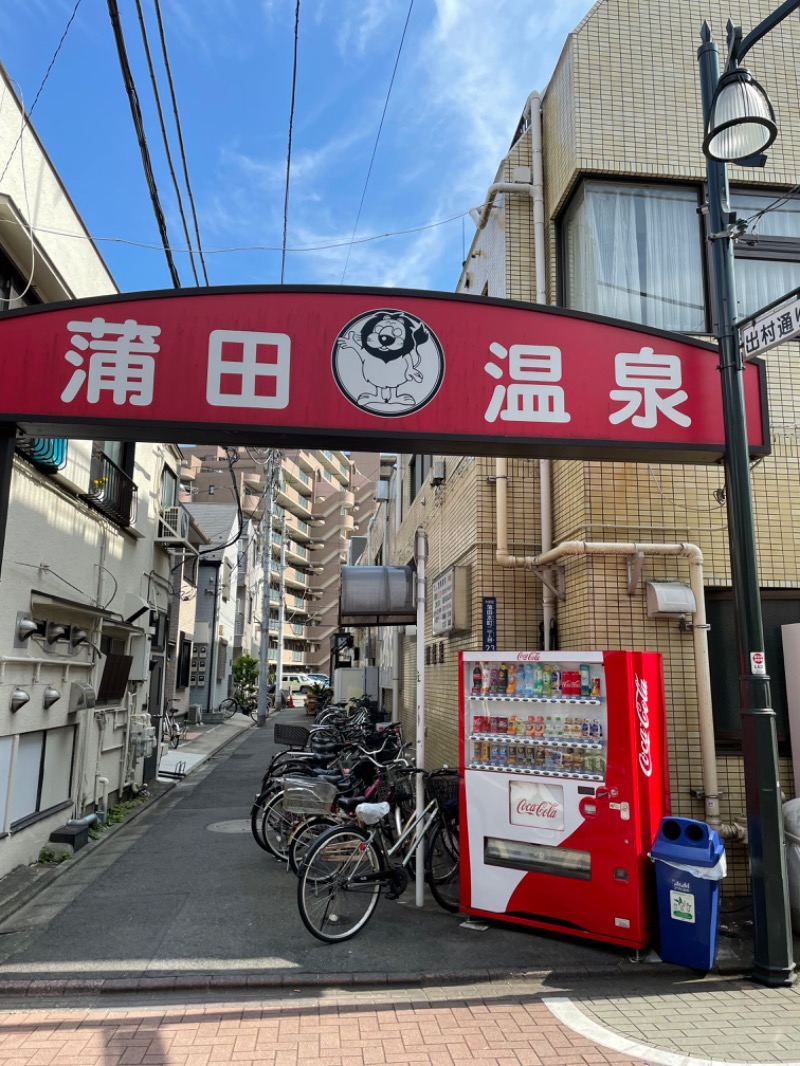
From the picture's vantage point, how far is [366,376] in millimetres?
5812

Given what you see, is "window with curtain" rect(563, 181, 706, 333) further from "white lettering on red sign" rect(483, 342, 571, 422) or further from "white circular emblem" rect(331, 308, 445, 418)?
"white circular emblem" rect(331, 308, 445, 418)

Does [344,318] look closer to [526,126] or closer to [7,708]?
[7,708]

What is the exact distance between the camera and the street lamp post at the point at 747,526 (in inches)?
199

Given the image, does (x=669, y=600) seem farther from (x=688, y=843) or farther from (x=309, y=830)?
(x=309, y=830)

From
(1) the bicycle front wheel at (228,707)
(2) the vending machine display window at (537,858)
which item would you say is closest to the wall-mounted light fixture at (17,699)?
(2) the vending machine display window at (537,858)

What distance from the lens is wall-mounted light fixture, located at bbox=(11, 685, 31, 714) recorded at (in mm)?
6852

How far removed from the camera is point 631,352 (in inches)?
239

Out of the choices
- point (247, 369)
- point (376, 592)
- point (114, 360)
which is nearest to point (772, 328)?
point (247, 369)

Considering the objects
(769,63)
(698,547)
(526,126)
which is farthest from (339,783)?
(769,63)

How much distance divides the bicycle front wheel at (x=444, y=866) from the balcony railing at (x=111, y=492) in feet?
18.1

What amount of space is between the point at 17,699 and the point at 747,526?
6.44 meters

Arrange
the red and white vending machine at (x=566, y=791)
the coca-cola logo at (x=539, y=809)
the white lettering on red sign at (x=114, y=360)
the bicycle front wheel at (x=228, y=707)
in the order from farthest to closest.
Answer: the bicycle front wheel at (x=228, y=707) < the coca-cola logo at (x=539, y=809) < the white lettering on red sign at (x=114, y=360) < the red and white vending machine at (x=566, y=791)

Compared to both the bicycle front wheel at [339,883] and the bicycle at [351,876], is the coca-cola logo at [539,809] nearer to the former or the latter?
the bicycle at [351,876]

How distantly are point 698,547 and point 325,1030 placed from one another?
16.6 feet
